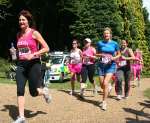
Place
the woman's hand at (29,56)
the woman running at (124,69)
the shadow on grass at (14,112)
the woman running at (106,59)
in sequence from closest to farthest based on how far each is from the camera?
the woman's hand at (29,56), the shadow on grass at (14,112), the woman running at (106,59), the woman running at (124,69)

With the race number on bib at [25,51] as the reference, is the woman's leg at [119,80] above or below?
below

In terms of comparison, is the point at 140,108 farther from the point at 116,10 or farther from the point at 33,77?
the point at 116,10

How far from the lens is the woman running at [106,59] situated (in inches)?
492

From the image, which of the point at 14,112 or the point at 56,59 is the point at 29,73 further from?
the point at 56,59

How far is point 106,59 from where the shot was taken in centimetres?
1260

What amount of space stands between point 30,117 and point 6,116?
0.48 m

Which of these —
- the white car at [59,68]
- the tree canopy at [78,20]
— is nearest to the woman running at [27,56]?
the white car at [59,68]

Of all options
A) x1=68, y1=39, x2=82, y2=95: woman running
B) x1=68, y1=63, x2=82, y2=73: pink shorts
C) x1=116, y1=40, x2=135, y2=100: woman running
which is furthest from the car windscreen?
x1=116, y1=40, x2=135, y2=100: woman running

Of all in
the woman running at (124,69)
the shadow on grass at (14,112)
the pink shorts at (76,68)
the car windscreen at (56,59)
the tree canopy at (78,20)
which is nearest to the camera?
the shadow on grass at (14,112)

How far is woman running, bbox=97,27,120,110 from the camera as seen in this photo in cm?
1249

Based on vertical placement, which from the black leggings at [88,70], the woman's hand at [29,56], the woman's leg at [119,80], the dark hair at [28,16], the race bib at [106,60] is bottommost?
the woman's leg at [119,80]

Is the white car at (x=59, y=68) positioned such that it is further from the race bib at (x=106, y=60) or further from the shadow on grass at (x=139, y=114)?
the race bib at (x=106, y=60)

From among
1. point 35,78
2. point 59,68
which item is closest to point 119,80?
point 35,78

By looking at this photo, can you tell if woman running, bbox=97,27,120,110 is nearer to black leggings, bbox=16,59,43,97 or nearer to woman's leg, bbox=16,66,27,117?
black leggings, bbox=16,59,43,97
